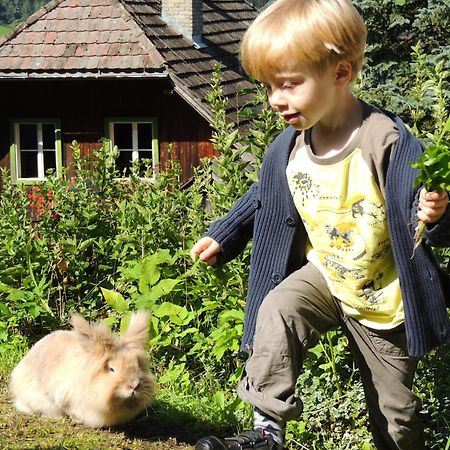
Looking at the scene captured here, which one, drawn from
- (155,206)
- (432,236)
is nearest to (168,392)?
(155,206)

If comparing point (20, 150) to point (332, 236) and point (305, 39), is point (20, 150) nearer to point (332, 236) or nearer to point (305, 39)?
point (332, 236)

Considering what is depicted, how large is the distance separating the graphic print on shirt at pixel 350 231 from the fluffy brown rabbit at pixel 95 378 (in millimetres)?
1254

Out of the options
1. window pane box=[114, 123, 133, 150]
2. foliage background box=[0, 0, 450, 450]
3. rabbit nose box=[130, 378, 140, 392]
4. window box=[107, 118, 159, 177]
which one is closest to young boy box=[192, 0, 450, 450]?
foliage background box=[0, 0, 450, 450]

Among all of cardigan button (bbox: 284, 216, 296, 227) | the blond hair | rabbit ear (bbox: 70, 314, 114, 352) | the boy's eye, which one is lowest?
rabbit ear (bbox: 70, 314, 114, 352)

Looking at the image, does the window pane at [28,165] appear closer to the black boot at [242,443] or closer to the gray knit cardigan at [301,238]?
the gray knit cardigan at [301,238]

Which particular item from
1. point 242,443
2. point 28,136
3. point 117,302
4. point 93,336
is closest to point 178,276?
point 117,302

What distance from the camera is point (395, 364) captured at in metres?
3.60

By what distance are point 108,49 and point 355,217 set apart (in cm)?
1707

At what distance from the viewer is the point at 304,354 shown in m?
3.51

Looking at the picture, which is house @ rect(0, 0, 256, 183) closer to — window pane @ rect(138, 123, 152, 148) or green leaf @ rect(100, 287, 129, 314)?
window pane @ rect(138, 123, 152, 148)

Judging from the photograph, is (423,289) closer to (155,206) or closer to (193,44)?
(155,206)

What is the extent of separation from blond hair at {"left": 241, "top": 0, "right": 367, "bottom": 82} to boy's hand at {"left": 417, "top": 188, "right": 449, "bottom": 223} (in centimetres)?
63

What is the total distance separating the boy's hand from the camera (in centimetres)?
290

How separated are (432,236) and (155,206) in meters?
2.85
